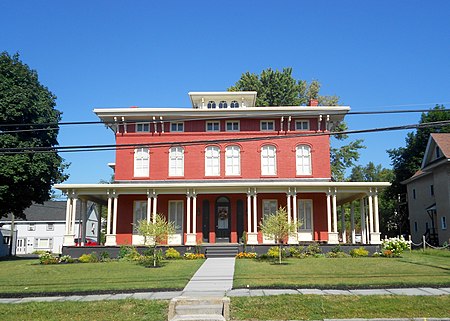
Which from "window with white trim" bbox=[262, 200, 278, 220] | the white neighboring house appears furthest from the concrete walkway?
the white neighboring house

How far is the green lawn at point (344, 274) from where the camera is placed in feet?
41.7

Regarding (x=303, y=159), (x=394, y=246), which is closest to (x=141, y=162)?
(x=303, y=159)

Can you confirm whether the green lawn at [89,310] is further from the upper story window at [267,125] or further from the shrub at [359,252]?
the upper story window at [267,125]

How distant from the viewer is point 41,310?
10.5 m

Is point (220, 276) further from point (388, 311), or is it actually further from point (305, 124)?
point (305, 124)

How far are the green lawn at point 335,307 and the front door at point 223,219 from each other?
16.1 m

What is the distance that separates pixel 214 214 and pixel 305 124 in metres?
8.24

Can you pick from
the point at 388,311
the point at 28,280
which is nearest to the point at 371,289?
the point at 388,311

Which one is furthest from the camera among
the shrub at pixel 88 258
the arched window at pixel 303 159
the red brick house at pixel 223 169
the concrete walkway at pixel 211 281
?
the arched window at pixel 303 159

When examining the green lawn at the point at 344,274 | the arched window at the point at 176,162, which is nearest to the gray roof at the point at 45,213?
the arched window at the point at 176,162

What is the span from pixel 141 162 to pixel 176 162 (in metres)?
2.28

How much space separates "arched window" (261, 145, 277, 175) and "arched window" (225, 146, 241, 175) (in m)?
1.55

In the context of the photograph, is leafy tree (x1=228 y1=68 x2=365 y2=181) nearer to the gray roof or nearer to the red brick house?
the red brick house

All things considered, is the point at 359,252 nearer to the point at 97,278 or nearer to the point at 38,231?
the point at 97,278
